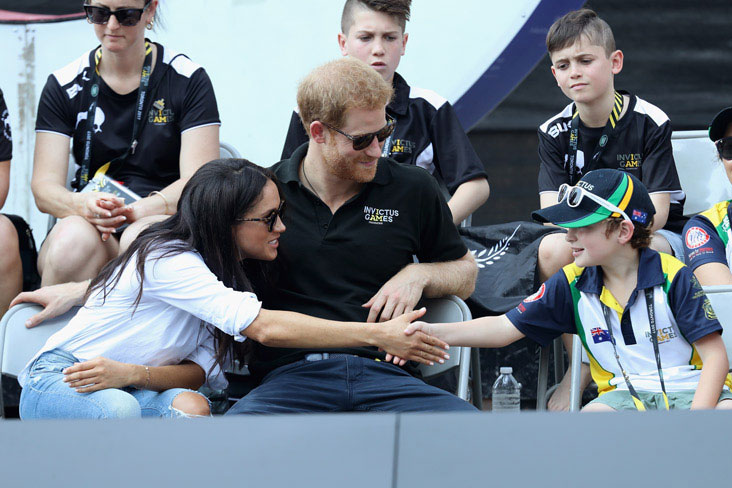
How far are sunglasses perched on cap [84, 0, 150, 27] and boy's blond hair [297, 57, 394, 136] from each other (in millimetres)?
911

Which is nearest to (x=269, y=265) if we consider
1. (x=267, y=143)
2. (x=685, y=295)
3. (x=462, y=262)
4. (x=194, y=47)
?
(x=462, y=262)

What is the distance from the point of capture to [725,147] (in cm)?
303

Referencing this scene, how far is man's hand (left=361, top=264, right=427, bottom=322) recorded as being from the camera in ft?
8.07

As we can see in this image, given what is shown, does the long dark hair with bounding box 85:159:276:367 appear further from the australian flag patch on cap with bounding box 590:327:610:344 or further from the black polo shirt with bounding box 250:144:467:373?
the australian flag patch on cap with bounding box 590:327:610:344

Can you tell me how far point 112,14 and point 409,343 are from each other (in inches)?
66.9

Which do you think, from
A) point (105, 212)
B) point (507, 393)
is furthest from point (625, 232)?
point (105, 212)

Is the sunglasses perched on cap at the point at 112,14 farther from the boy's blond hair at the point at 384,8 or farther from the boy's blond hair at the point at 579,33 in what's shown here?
the boy's blond hair at the point at 579,33

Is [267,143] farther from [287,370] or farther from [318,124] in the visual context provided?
[287,370]

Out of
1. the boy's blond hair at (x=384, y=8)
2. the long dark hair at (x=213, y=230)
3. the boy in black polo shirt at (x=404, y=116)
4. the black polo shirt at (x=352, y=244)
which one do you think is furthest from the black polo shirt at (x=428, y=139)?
the long dark hair at (x=213, y=230)

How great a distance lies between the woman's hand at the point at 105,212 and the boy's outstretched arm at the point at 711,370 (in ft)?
6.18

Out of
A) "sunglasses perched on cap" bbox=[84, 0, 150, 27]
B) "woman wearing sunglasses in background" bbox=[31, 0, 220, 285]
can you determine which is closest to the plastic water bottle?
"woman wearing sunglasses in background" bbox=[31, 0, 220, 285]

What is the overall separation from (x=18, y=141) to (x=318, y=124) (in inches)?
80.2

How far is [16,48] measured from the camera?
3928 mm

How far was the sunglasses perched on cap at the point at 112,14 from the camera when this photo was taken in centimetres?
304
